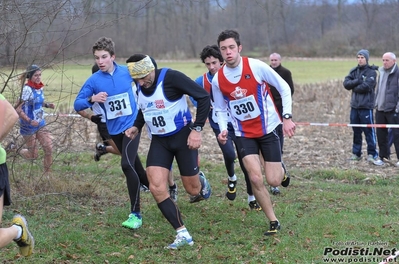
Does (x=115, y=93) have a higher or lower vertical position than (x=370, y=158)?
higher

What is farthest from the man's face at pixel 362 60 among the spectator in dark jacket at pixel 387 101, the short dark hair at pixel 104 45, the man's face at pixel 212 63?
the short dark hair at pixel 104 45

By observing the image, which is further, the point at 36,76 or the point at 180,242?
the point at 36,76

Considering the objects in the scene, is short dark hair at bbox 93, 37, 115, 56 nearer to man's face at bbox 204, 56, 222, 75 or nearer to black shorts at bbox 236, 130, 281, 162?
man's face at bbox 204, 56, 222, 75

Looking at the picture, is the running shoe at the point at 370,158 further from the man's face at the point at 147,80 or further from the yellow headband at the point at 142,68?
the yellow headband at the point at 142,68

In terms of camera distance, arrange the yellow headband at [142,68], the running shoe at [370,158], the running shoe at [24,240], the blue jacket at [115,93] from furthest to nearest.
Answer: the running shoe at [370,158] → the blue jacket at [115,93] → the yellow headband at [142,68] → the running shoe at [24,240]

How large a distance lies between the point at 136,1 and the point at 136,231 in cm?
302

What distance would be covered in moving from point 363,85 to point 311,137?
3.43 metres

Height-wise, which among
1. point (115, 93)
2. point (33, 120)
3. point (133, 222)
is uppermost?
point (115, 93)

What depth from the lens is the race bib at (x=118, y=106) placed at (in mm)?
7473

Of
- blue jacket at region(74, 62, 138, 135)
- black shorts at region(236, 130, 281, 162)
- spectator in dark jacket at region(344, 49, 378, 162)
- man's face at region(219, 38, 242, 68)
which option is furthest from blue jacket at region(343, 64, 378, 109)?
blue jacket at region(74, 62, 138, 135)

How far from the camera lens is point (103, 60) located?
740 cm

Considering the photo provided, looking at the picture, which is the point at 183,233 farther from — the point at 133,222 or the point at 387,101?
the point at 387,101

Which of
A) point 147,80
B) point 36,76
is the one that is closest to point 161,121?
point 147,80

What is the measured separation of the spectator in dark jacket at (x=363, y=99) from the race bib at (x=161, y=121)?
6.53m
